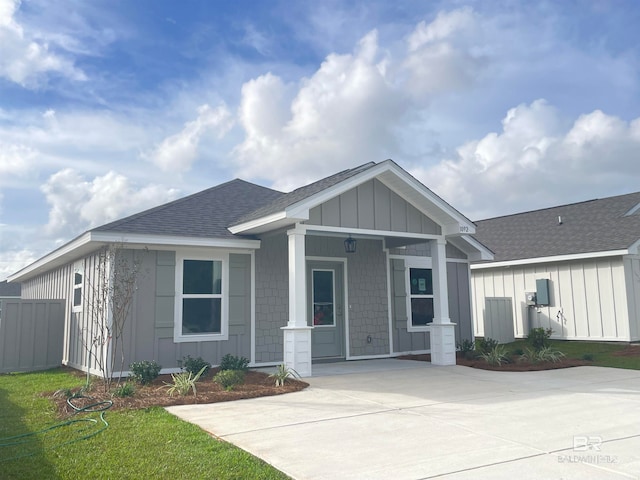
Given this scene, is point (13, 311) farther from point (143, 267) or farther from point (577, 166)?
point (577, 166)

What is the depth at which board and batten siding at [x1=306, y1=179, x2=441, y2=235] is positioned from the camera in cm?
961

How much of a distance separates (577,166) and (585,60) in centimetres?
666

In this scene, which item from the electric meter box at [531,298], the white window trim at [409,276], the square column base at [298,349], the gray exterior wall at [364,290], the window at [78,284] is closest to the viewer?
the square column base at [298,349]

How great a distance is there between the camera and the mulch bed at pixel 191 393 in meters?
6.80

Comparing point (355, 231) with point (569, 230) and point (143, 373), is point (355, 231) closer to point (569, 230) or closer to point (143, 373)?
point (143, 373)

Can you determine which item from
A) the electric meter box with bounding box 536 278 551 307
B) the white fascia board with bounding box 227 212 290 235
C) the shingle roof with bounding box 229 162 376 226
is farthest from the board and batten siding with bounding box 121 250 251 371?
the electric meter box with bounding box 536 278 551 307

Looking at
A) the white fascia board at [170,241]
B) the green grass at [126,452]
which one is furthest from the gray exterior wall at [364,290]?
the green grass at [126,452]

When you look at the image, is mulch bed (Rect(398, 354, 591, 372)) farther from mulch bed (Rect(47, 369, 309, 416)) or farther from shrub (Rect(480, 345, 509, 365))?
mulch bed (Rect(47, 369, 309, 416))

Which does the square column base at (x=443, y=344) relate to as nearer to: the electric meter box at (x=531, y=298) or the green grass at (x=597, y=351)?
the green grass at (x=597, y=351)

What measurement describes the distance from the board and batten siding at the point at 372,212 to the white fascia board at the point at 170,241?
1.79 metres

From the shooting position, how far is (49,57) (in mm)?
10516

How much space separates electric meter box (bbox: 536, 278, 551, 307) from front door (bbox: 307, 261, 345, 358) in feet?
26.6

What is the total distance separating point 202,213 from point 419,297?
18.7 ft

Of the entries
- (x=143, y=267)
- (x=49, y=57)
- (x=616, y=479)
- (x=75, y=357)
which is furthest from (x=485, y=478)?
(x=49, y=57)
